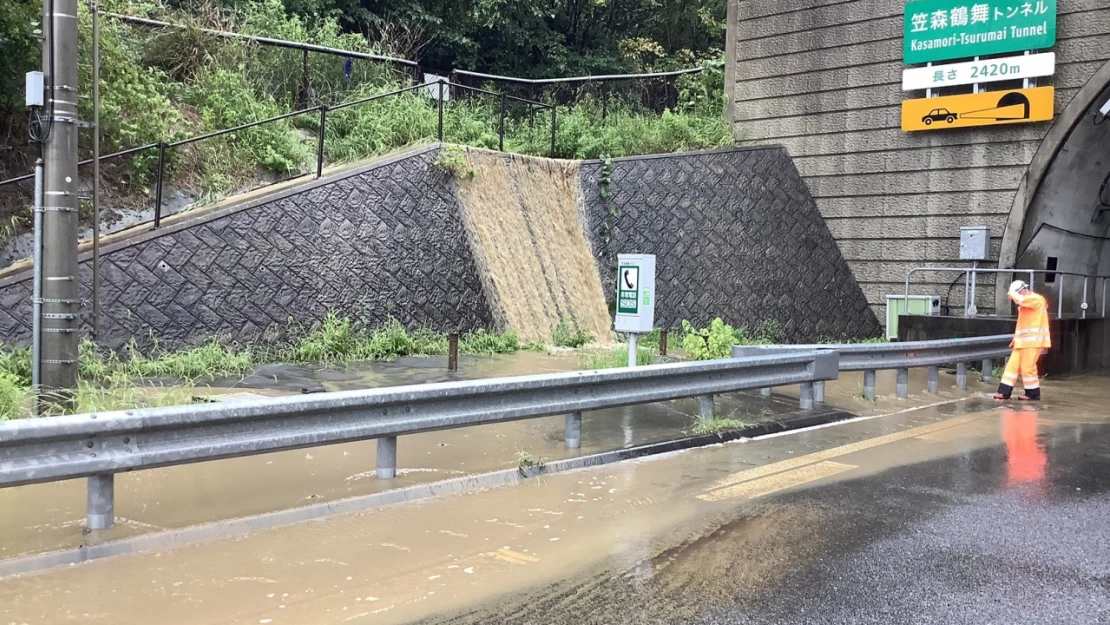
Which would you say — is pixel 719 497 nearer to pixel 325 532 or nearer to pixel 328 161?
pixel 325 532

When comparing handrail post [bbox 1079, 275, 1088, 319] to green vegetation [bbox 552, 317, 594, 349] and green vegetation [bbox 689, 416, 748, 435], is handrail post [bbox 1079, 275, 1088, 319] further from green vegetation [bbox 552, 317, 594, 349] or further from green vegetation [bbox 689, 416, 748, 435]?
green vegetation [bbox 689, 416, 748, 435]

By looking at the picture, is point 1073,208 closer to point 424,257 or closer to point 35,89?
point 424,257

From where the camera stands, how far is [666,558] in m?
4.99

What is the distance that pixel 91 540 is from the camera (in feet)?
16.2

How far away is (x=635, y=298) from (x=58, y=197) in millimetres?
5582

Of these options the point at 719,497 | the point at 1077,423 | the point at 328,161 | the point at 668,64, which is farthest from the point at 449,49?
the point at 719,497

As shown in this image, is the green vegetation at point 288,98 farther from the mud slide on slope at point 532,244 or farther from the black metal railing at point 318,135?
the mud slide on slope at point 532,244

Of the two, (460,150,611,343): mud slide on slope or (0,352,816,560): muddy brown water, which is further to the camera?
(460,150,611,343): mud slide on slope

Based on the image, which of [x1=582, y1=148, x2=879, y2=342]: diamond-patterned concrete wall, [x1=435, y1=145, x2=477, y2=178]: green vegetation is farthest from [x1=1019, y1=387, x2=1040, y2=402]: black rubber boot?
[x1=435, y1=145, x2=477, y2=178]: green vegetation

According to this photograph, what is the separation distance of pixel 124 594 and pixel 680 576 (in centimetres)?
272

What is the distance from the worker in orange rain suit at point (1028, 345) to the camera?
11695mm

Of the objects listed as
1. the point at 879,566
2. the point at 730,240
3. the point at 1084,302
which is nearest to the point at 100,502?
the point at 879,566

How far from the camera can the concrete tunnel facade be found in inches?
664

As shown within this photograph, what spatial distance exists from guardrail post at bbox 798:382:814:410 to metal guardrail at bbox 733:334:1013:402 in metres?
0.41
